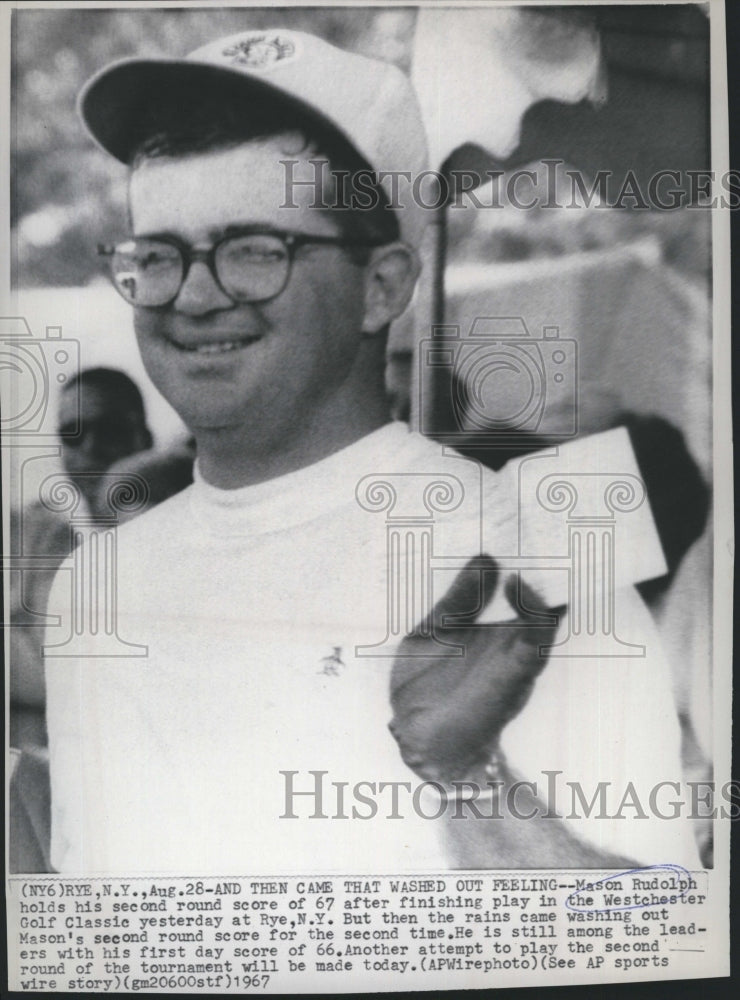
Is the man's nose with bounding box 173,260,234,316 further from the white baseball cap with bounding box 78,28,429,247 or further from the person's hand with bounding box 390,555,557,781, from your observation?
the person's hand with bounding box 390,555,557,781

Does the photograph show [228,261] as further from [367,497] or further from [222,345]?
[367,497]

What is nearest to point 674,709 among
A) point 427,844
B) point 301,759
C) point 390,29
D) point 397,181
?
point 427,844

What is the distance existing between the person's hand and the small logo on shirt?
6cm

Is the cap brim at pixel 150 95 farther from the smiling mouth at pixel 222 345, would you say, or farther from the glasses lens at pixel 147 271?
the smiling mouth at pixel 222 345

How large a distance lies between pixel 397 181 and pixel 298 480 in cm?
36

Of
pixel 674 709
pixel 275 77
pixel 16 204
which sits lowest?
pixel 674 709

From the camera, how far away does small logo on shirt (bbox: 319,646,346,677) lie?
2.99ft

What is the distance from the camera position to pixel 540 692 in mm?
918

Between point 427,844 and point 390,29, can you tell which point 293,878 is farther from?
point 390,29

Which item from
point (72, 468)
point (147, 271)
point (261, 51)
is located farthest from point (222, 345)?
point (261, 51)

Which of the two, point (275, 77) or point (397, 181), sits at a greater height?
point (275, 77)

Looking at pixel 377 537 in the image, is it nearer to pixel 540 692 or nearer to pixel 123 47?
pixel 540 692

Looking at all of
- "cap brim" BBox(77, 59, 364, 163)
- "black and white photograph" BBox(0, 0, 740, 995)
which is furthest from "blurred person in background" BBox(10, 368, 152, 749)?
"cap brim" BBox(77, 59, 364, 163)
